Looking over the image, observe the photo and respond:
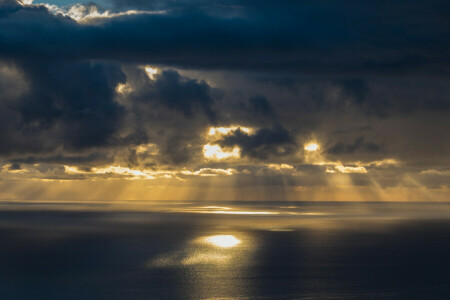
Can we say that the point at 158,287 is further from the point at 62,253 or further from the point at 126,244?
the point at 126,244

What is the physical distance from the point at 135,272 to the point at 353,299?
2423 centimetres

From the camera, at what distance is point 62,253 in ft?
247

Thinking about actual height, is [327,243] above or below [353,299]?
above

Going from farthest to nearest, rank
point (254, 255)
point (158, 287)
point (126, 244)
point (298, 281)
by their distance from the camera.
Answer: point (126, 244) < point (254, 255) < point (298, 281) < point (158, 287)

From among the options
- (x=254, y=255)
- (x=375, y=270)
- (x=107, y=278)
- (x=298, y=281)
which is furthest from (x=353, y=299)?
(x=254, y=255)

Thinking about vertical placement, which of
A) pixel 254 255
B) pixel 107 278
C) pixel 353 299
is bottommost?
pixel 353 299

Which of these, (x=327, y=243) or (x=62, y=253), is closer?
(x=62, y=253)

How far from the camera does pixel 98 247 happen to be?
83.7 meters

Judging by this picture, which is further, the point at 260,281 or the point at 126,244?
the point at 126,244

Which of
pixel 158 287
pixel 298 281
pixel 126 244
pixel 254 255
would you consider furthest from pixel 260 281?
pixel 126 244

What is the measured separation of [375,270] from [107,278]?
96.3ft

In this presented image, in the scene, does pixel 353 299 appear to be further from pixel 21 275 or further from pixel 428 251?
pixel 428 251

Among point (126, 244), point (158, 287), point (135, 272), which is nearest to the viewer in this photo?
point (158, 287)

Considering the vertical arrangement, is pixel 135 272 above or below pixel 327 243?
below
